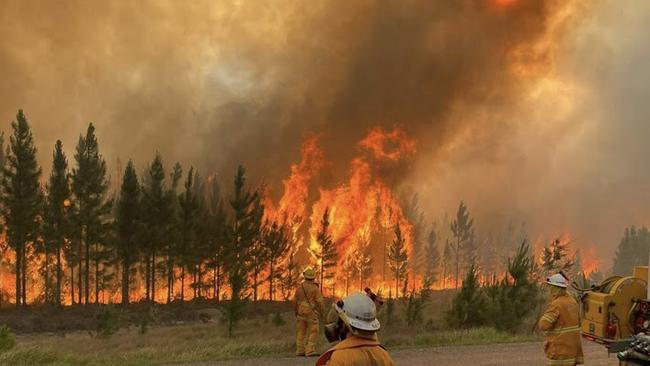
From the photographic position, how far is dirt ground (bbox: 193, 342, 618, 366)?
10812mm

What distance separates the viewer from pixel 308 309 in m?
11.1

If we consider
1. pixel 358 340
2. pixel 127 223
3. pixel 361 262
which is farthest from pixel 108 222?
pixel 358 340

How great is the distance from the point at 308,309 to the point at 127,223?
35955mm

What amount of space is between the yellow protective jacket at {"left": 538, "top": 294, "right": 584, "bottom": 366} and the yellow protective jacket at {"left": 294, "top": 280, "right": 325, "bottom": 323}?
183 inches

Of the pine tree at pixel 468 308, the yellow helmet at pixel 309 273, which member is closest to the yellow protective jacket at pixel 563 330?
the yellow helmet at pixel 309 273

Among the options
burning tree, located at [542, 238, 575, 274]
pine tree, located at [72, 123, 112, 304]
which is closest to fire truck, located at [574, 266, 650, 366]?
burning tree, located at [542, 238, 575, 274]

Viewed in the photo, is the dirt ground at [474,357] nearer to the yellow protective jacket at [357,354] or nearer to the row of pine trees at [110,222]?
the yellow protective jacket at [357,354]

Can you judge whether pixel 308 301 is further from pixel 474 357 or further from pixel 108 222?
pixel 108 222

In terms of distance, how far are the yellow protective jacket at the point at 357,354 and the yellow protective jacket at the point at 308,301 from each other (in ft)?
25.1

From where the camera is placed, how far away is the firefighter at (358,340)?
3.40m

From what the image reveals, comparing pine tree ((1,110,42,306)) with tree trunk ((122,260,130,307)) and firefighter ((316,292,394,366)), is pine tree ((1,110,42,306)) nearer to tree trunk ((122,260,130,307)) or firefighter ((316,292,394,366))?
tree trunk ((122,260,130,307))

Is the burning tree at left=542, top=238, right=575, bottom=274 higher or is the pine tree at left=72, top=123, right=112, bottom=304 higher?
the pine tree at left=72, top=123, right=112, bottom=304

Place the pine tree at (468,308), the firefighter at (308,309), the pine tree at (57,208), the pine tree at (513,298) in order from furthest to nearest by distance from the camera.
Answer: the pine tree at (57,208), the pine tree at (468,308), the pine tree at (513,298), the firefighter at (308,309)

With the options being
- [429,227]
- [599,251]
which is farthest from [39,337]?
[429,227]
